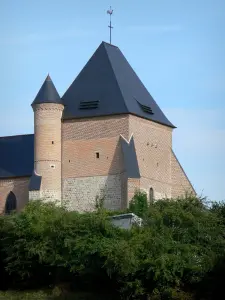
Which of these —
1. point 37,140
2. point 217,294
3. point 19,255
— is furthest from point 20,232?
point 37,140

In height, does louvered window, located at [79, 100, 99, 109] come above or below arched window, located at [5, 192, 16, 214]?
above

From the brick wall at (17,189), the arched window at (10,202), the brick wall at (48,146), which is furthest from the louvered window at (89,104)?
the arched window at (10,202)

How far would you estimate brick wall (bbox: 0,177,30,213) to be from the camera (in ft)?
236

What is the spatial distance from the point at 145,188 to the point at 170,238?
18988 mm

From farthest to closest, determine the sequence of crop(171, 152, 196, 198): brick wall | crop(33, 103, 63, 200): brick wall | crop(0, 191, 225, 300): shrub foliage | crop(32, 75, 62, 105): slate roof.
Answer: crop(171, 152, 196, 198): brick wall, crop(32, 75, 62, 105): slate roof, crop(33, 103, 63, 200): brick wall, crop(0, 191, 225, 300): shrub foliage

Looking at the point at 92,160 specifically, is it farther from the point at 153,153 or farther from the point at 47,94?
the point at 47,94

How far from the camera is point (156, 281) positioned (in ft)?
156

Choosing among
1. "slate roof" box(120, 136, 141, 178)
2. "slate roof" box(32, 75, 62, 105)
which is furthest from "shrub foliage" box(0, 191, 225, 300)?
"slate roof" box(32, 75, 62, 105)

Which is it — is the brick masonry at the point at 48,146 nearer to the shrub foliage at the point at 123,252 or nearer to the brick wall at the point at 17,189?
the brick wall at the point at 17,189

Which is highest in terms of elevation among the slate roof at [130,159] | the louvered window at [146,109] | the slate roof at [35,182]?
the louvered window at [146,109]

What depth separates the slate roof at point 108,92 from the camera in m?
69.6

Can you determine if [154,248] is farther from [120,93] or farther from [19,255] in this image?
[120,93]

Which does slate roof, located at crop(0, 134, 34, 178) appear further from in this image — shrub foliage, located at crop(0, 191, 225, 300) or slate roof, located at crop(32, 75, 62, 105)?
shrub foliage, located at crop(0, 191, 225, 300)

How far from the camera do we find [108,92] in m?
70.2
